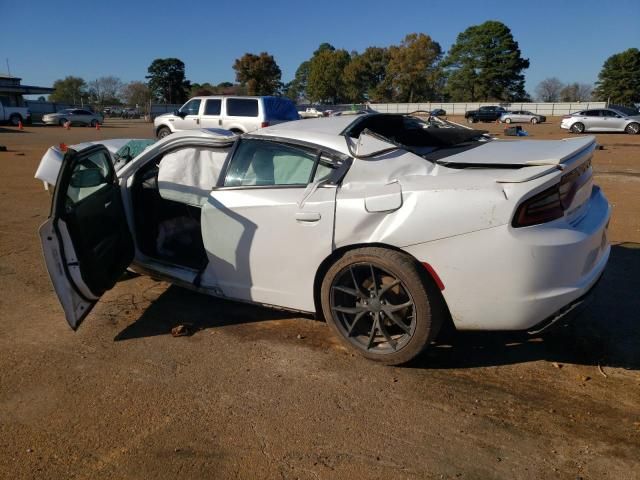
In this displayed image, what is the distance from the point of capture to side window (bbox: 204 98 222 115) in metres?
17.5

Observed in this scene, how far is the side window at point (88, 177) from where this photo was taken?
3371 mm

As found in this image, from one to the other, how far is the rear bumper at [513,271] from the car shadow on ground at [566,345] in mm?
312

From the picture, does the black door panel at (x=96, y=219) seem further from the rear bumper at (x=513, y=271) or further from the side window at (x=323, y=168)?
the rear bumper at (x=513, y=271)

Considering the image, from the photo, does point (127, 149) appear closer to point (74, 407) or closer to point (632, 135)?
point (74, 407)

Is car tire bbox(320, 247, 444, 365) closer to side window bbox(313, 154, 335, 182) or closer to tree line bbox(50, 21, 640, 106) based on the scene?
side window bbox(313, 154, 335, 182)

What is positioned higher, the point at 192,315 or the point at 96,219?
the point at 96,219

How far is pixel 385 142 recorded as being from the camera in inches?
131

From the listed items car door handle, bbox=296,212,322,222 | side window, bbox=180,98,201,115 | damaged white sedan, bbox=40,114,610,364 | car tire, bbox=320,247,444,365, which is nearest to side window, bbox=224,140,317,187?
damaged white sedan, bbox=40,114,610,364

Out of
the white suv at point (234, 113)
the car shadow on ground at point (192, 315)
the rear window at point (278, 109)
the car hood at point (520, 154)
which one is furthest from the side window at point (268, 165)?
the rear window at point (278, 109)

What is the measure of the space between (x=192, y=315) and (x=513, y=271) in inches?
97.3

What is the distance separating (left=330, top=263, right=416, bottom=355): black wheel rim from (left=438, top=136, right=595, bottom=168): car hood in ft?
2.82

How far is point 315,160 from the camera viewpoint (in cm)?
342

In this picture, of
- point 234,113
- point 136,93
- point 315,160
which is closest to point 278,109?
point 234,113

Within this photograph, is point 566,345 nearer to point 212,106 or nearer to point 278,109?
point 278,109
